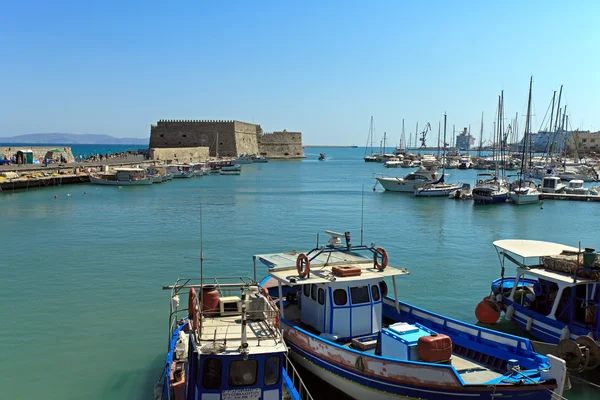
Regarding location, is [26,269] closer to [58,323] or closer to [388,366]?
[58,323]

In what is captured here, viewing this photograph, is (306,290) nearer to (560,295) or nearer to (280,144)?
(560,295)

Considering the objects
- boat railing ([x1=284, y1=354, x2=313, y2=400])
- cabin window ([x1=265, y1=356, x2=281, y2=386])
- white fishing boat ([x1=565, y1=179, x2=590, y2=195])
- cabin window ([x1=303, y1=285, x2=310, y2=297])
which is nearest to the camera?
cabin window ([x1=265, y1=356, x2=281, y2=386])

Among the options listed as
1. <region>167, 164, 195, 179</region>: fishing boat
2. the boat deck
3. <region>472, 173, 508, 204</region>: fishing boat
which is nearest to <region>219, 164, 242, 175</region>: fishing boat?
<region>167, 164, 195, 179</region>: fishing boat

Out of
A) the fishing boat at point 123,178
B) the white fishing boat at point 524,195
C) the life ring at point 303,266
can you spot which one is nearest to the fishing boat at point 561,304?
the life ring at point 303,266

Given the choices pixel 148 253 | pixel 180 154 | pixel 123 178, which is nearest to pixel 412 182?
pixel 123 178

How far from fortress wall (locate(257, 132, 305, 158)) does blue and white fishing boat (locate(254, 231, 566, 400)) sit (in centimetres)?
11740

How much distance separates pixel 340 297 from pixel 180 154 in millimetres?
79628

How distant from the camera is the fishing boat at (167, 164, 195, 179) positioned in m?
70.0

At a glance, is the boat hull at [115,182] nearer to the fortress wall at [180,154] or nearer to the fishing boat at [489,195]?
the fortress wall at [180,154]

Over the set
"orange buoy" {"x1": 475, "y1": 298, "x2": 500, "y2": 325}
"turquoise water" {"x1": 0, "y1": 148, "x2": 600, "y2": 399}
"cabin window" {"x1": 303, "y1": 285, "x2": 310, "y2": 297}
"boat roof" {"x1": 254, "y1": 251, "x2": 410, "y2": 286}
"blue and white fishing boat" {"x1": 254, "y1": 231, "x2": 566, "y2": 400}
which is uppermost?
"boat roof" {"x1": 254, "y1": 251, "x2": 410, "y2": 286}

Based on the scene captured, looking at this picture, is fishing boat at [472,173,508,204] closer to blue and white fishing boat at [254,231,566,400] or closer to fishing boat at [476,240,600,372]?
fishing boat at [476,240,600,372]

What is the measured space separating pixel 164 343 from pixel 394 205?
32.4 meters

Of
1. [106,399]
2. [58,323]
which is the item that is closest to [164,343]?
[106,399]

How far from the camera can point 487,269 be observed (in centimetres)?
2111
